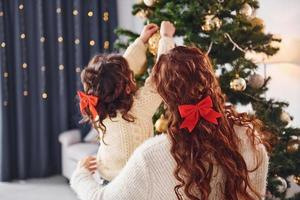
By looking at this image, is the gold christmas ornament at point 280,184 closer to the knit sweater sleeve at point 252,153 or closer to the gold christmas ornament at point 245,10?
the gold christmas ornament at point 245,10

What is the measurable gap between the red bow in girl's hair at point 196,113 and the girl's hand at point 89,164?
54cm

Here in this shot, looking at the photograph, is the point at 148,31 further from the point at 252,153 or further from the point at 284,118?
the point at 252,153

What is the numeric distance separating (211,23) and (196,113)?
1023 millimetres

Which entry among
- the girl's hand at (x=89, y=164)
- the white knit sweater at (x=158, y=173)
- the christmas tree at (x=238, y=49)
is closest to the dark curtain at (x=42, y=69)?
the christmas tree at (x=238, y=49)

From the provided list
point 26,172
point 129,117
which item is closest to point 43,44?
point 26,172

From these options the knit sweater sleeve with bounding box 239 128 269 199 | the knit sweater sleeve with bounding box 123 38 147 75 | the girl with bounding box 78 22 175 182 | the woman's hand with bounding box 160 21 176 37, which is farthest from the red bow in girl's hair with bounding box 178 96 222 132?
the knit sweater sleeve with bounding box 123 38 147 75

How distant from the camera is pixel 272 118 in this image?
234cm

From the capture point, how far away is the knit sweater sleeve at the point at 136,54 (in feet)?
6.98

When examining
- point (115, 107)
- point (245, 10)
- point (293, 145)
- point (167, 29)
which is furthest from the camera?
point (293, 145)

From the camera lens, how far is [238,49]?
92.7 inches

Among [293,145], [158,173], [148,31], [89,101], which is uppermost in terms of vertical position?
[148,31]

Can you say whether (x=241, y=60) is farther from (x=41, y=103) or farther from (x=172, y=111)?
(x=41, y=103)

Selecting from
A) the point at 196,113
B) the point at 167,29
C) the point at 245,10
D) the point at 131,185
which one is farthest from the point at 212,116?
the point at 245,10

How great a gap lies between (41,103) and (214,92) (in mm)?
3833
